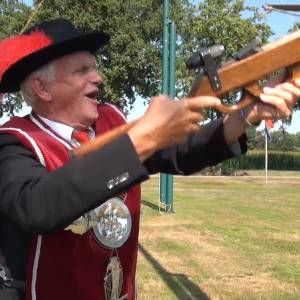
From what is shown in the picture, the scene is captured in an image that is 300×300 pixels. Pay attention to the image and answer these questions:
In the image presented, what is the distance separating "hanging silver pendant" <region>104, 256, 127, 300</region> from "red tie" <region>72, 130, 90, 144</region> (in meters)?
0.50

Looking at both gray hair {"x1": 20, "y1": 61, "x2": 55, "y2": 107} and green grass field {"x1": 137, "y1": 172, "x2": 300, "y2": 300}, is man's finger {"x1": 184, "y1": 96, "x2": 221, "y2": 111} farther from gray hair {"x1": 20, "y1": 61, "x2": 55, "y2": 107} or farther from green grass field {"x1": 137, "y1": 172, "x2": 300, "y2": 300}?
green grass field {"x1": 137, "y1": 172, "x2": 300, "y2": 300}

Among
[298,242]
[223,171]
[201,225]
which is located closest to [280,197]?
[201,225]

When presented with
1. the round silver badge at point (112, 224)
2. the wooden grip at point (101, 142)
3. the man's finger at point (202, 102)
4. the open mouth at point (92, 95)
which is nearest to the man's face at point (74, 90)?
the open mouth at point (92, 95)

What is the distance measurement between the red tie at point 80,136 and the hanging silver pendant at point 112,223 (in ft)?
0.88

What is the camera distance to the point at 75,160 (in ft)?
5.77

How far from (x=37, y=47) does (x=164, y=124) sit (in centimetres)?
81

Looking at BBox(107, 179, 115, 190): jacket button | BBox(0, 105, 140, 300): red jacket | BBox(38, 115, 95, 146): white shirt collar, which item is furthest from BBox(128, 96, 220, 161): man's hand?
BBox(38, 115, 95, 146): white shirt collar

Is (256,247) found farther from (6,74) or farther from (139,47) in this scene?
(139,47)

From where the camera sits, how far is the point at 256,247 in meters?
9.02

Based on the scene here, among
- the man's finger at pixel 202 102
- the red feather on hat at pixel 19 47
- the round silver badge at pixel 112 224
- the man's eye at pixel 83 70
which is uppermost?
the red feather on hat at pixel 19 47

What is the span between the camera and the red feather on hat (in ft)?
7.44

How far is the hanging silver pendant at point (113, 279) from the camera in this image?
239cm

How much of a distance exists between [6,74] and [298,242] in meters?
8.10

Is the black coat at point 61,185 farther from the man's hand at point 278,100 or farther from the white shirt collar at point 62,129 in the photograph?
the man's hand at point 278,100
